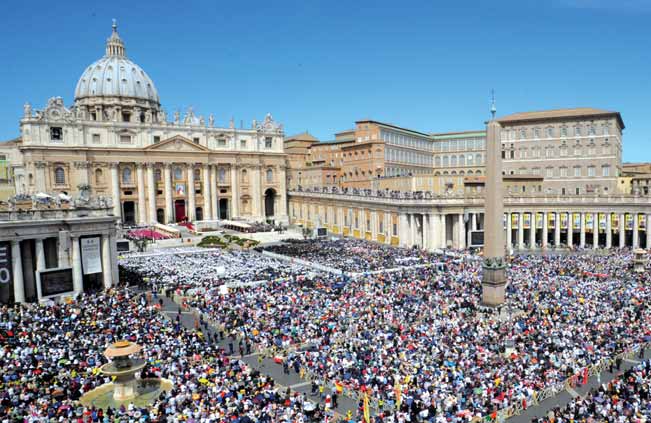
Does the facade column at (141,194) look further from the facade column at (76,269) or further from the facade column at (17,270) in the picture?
the facade column at (17,270)

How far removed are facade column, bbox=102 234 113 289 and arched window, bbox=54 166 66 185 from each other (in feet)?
155

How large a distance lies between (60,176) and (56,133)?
21.1 ft

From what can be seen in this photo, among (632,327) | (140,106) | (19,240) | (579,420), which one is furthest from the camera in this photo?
(140,106)

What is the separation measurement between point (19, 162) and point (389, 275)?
85637 millimetres

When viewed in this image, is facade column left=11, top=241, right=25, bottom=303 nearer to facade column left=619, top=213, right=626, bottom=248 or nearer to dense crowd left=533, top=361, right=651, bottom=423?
dense crowd left=533, top=361, right=651, bottom=423

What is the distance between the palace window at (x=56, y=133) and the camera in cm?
7650

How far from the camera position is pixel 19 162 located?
96.8 metres

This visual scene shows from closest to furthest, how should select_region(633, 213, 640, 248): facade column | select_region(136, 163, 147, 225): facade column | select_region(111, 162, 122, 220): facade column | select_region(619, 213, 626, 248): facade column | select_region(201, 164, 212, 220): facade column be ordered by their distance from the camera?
select_region(633, 213, 640, 248): facade column < select_region(619, 213, 626, 248): facade column < select_region(111, 162, 122, 220): facade column < select_region(136, 163, 147, 225): facade column < select_region(201, 164, 212, 220): facade column

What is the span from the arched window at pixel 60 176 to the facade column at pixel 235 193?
89.2 feet

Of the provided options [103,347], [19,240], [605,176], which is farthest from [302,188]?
[103,347]

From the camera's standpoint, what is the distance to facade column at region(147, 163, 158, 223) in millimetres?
83938

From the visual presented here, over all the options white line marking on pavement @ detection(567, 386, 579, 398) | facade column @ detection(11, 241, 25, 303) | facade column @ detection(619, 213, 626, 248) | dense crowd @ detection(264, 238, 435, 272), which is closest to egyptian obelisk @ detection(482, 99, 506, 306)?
Result: white line marking on pavement @ detection(567, 386, 579, 398)

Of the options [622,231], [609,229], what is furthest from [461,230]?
[622,231]

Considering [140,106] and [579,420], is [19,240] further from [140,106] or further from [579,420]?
[140,106]
